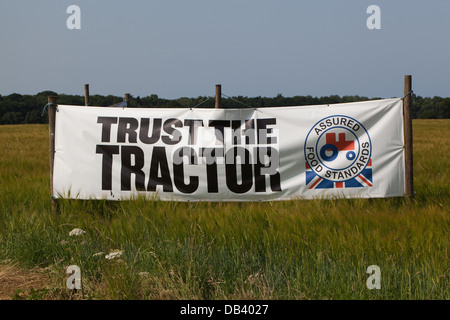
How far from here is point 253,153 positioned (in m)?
7.41

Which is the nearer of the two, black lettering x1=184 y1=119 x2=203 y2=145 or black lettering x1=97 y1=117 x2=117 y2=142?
black lettering x1=184 y1=119 x2=203 y2=145

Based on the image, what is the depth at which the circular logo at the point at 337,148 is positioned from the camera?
291 inches

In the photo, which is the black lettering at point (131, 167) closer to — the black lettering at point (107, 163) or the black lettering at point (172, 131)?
the black lettering at point (107, 163)

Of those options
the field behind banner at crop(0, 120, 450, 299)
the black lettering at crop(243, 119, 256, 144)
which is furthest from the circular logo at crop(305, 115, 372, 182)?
the black lettering at crop(243, 119, 256, 144)

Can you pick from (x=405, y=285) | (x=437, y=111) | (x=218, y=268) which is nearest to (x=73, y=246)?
(x=218, y=268)

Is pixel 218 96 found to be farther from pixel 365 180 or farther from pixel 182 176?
pixel 365 180

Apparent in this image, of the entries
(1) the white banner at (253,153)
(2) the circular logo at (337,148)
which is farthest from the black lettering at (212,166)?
(2) the circular logo at (337,148)

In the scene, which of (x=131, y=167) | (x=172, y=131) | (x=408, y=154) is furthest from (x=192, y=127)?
(x=408, y=154)

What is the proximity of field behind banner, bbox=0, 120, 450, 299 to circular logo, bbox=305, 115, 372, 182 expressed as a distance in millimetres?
535

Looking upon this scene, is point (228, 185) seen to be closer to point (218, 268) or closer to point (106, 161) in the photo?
point (106, 161)

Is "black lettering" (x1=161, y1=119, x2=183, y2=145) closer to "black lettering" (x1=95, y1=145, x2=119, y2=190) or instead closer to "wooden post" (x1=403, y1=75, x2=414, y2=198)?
"black lettering" (x1=95, y1=145, x2=119, y2=190)

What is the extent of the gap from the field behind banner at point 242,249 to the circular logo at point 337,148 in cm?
54

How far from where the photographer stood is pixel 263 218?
244 inches

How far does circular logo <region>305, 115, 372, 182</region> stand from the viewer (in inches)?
291
